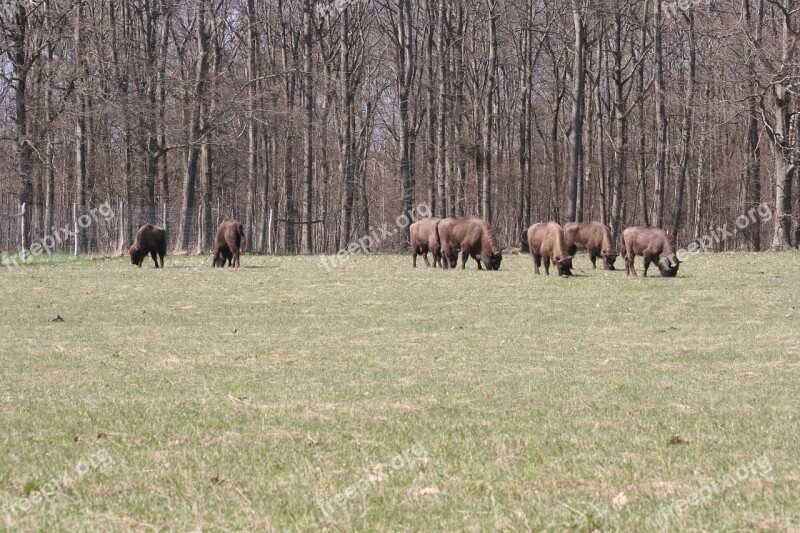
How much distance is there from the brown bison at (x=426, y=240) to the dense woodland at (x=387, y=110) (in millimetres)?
10769

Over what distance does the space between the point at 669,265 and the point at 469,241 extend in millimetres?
6968

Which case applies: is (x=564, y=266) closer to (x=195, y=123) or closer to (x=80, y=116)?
(x=80, y=116)

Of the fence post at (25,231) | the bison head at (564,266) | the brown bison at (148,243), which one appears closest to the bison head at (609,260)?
the bison head at (564,266)

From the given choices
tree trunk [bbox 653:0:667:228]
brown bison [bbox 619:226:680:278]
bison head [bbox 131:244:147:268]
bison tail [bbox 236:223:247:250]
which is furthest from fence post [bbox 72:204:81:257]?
tree trunk [bbox 653:0:667:228]

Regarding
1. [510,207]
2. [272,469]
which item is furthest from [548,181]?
[272,469]

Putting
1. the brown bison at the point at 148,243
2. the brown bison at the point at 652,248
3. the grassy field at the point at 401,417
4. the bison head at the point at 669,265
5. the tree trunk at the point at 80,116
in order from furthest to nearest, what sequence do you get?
1. the tree trunk at the point at 80,116
2. the brown bison at the point at 148,243
3. the brown bison at the point at 652,248
4. the bison head at the point at 669,265
5. the grassy field at the point at 401,417

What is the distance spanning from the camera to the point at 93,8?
158ft

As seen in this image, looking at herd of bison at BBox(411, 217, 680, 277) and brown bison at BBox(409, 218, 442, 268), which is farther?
brown bison at BBox(409, 218, 442, 268)

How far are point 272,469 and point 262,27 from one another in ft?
180

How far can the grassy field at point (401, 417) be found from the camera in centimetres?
552

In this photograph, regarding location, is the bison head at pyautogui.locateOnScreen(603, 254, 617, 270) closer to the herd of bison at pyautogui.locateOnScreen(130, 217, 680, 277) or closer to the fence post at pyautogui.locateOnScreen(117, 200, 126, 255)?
the herd of bison at pyautogui.locateOnScreen(130, 217, 680, 277)

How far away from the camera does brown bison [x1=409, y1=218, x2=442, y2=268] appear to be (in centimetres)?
3136

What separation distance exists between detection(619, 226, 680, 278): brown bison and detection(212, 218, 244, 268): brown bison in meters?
11.8

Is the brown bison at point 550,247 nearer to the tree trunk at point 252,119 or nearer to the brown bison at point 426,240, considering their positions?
the brown bison at point 426,240
